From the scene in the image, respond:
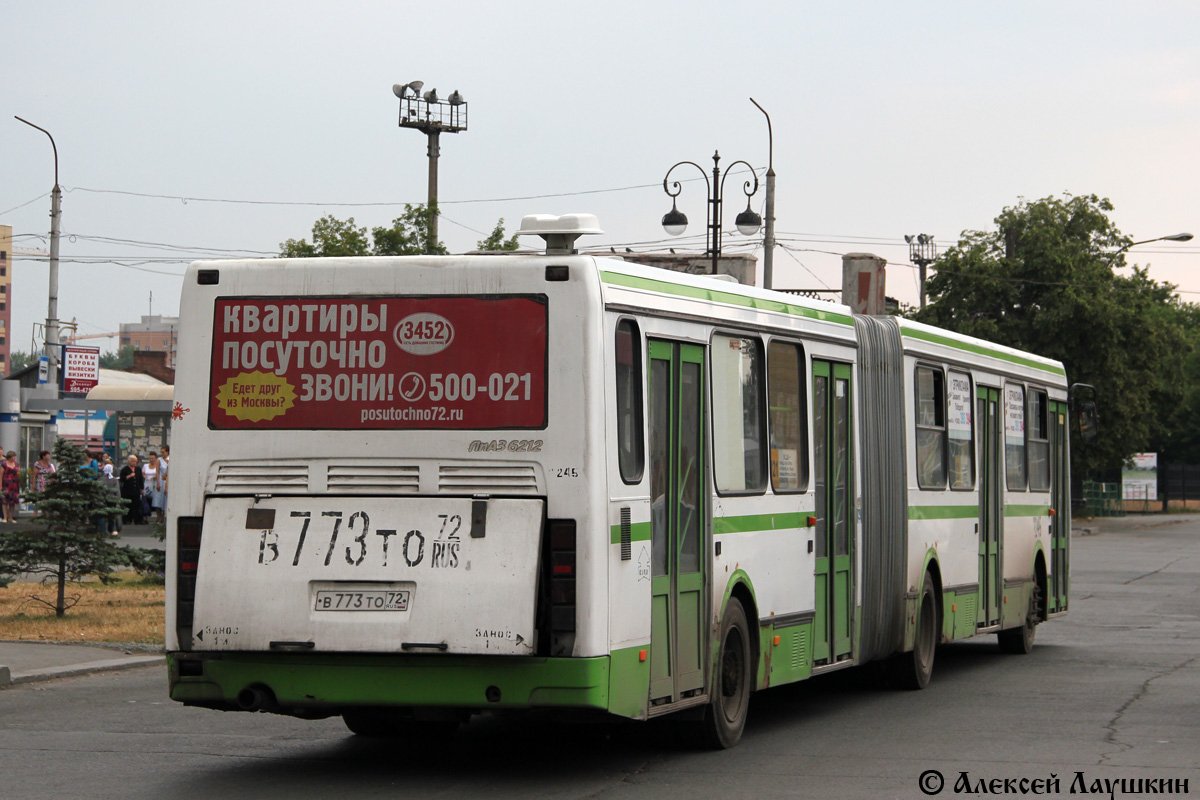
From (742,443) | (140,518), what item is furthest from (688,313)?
(140,518)

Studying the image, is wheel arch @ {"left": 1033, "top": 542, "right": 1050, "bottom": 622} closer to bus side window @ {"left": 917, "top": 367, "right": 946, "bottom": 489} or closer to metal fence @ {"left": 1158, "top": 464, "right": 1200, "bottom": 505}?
bus side window @ {"left": 917, "top": 367, "right": 946, "bottom": 489}

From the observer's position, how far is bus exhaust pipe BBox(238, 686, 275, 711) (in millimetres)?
8641

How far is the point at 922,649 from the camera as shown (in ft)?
44.8

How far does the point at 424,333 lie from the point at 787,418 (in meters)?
3.12

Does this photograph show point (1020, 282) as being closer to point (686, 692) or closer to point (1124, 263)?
point (1124, 263)

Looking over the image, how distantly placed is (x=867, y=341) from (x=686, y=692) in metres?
4.25

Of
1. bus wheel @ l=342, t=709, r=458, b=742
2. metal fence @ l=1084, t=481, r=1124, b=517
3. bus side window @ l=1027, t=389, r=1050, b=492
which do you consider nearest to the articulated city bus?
bus wheel @ l=342, t=709, r=458, b=742

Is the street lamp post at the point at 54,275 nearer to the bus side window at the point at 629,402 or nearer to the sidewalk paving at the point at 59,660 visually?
the sidewalk paving at the point at 59,660

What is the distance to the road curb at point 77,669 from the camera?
42.9 feet

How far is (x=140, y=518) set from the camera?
4191 cm

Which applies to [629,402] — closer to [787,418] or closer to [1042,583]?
[787,418]

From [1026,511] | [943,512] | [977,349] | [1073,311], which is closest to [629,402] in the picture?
[943,512]

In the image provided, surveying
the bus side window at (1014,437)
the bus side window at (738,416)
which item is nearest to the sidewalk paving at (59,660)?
the bus side window at (738,416)

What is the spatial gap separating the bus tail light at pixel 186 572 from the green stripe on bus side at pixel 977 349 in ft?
21.7
